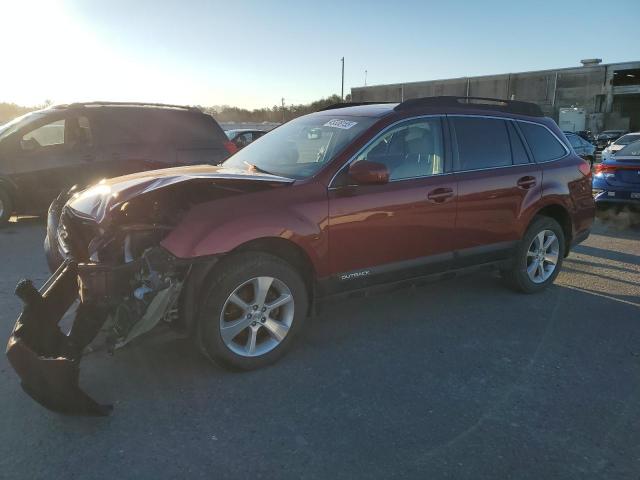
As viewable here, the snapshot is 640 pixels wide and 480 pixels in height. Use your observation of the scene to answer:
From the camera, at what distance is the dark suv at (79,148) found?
8.06 meters

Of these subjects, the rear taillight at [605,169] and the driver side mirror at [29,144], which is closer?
the driver side mirror at [29,144]

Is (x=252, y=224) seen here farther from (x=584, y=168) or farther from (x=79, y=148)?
(x=79, y=148)

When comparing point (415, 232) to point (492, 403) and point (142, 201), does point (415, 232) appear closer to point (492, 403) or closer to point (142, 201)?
point (492, 403)

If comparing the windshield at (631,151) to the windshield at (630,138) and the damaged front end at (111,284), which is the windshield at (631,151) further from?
the damaged front end at (111,284)

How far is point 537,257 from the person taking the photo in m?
5.50

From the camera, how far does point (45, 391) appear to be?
284 centimetres

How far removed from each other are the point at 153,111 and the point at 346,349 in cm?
618

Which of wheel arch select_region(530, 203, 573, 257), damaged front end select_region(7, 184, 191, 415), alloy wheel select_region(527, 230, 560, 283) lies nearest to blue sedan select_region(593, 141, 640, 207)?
wheel arch select_region(530, 203, 573, 257)

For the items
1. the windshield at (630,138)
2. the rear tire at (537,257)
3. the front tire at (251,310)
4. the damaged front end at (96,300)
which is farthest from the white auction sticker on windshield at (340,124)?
the windshield at (630,138)

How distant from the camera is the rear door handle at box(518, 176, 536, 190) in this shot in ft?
16.8

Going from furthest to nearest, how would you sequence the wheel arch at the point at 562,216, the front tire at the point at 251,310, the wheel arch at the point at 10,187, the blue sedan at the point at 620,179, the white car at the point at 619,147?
1. the white car at the point at 619,147
2. the blue sedan at the point at 620,179
3. the wheel arch at the point at 10,187
4. the wheel arch at the point at 562,216
5. the front tire at the point at 251,310

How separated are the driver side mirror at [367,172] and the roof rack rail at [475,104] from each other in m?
0.83

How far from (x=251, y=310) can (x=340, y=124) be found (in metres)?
Answer: 1.84

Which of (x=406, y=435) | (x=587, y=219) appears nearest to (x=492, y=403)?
(x=406, y=435)
